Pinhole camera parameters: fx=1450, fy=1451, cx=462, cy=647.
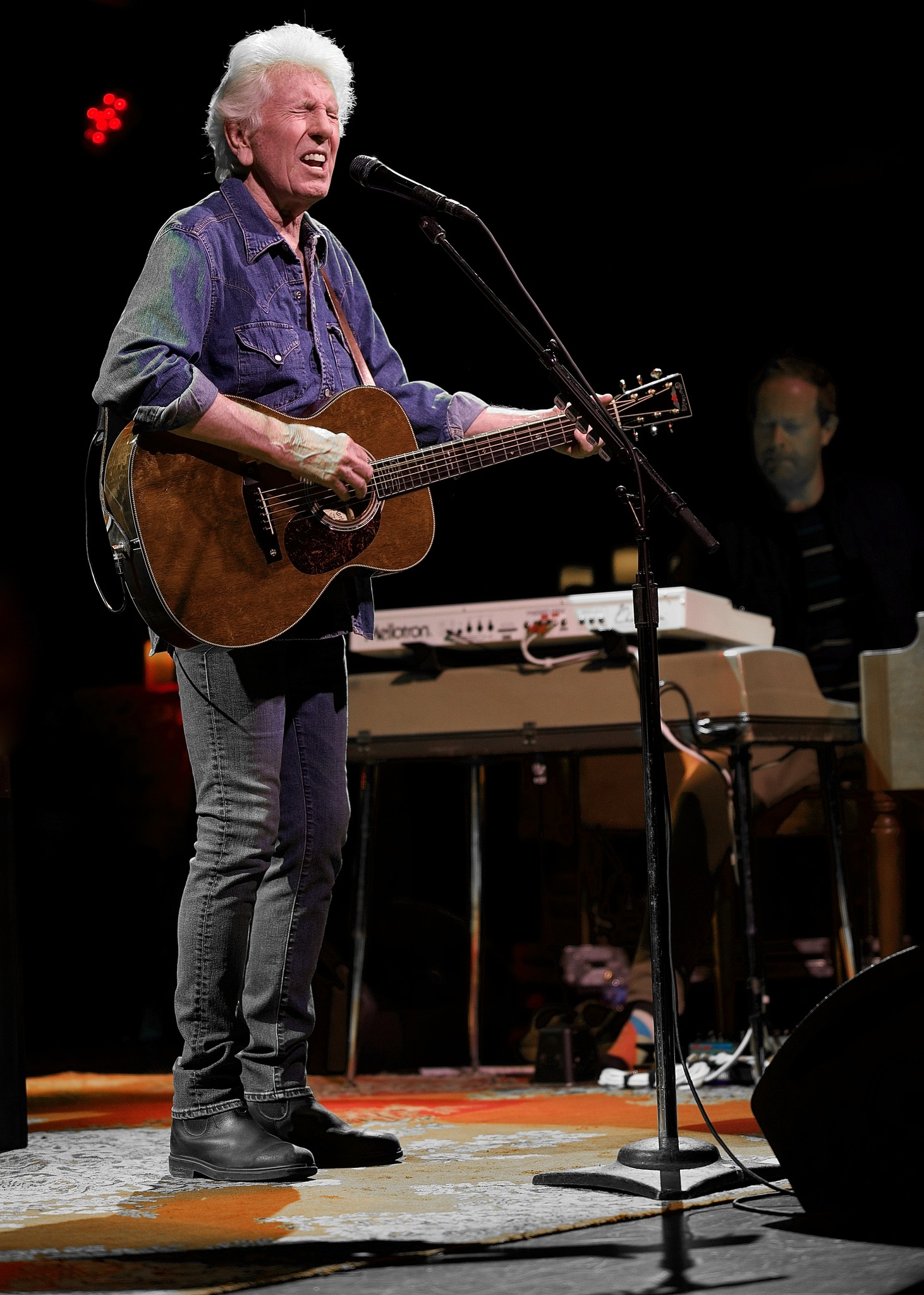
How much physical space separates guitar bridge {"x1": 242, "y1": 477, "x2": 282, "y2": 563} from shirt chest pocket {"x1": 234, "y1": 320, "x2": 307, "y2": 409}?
146 millimetres

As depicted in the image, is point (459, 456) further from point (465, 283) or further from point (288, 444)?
point (465, 283)

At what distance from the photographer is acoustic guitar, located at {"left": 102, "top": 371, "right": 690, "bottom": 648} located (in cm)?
200

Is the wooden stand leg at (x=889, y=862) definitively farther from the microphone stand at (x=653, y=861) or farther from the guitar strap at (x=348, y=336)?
the guitar strap at (x=348, y=336)

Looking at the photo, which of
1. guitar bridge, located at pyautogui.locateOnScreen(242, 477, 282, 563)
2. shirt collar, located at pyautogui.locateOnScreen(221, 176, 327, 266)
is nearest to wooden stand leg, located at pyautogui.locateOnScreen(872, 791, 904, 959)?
guitar bridge, located at pyautogui.locateOnScreen(242, 477, 282, 563)

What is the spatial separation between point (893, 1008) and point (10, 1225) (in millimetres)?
1053

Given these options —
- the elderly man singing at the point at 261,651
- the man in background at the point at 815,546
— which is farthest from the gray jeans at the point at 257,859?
the man in background at the point at 815,546

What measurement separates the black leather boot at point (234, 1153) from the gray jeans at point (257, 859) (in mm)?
24

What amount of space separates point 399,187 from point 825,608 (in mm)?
2704

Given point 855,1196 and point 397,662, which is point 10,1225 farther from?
point 397,662

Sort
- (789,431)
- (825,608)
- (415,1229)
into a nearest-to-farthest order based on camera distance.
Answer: (415,1229) → (825,608) → (789,431)

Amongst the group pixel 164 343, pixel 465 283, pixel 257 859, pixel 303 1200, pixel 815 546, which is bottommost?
A: pixel 303 1200

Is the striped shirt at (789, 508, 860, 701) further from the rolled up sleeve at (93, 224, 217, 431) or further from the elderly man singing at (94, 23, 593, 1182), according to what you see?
the rolled up sleeve at (93, 224, 217, 431)

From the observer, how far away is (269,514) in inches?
82.5

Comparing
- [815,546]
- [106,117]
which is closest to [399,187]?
[106,117]
